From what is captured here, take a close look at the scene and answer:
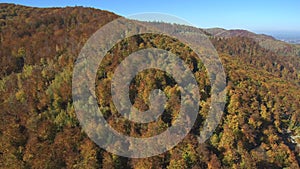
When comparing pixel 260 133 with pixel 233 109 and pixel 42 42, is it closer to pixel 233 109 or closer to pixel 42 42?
pixel 233 109

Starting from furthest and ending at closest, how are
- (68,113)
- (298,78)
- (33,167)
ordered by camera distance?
(298,78), (68,113), (33,167)

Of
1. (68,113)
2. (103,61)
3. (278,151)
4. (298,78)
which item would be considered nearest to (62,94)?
(68,113)

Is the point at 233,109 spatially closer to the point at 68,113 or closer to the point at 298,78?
the point at 68,113

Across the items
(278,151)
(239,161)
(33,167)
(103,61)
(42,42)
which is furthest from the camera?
(42,42)

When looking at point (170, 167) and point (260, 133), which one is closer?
point (170, 167)

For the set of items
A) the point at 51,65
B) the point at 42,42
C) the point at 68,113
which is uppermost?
the point at 42,42

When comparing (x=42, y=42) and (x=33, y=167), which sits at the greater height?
(x=42, y=42)
